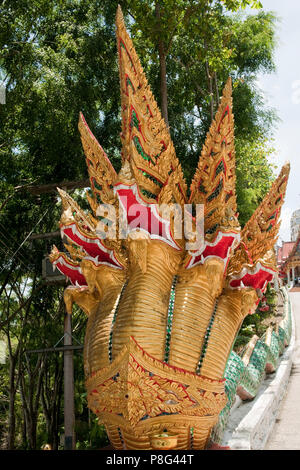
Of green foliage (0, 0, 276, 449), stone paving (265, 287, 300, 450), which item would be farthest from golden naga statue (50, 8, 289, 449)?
green foliage (0, 0, 276, 449)

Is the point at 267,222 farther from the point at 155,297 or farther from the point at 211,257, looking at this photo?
the point at 155,297

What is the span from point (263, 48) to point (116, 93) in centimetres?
355

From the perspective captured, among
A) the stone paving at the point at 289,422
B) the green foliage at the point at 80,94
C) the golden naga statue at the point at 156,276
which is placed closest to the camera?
the golden naga statue at the point at 156,276

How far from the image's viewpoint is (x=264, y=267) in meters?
3.36

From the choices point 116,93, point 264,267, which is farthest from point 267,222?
point 116,93

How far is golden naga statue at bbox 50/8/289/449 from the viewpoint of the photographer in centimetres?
296

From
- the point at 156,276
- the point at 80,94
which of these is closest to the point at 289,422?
the point at 156,276

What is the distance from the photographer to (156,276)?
3.37m

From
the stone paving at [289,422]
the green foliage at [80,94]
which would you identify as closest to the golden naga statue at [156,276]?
the stone paving at [289,422]

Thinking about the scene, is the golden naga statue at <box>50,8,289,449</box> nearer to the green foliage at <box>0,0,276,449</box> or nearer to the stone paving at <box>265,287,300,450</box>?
the stone paving at <box>265,287,300,450</box>

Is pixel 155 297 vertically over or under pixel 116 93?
under

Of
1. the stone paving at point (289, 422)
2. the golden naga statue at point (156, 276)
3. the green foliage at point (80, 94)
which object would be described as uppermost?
the green foliage at point (80, 94)

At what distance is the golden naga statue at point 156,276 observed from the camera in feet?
9.71

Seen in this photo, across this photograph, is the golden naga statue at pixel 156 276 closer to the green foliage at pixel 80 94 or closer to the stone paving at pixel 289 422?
the stone paving at pixel 289 422
